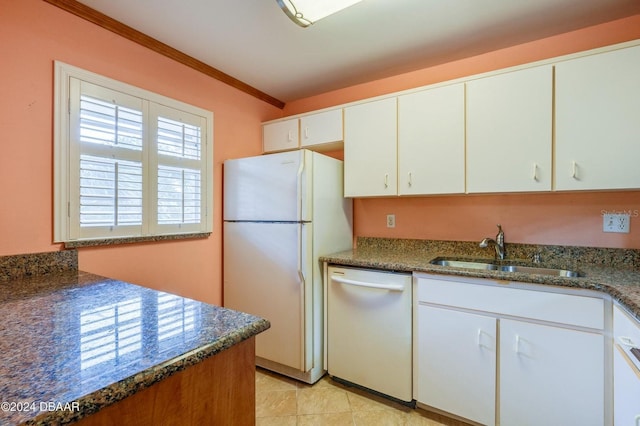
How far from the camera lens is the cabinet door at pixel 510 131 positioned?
63.1 inches

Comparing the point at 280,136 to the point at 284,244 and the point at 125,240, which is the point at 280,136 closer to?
the point at 284,244

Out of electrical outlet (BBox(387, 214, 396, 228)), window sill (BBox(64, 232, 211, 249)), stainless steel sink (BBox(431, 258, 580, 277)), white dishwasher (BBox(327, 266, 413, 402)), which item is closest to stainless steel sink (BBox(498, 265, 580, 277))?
stainless steel sink (BBox(431, 258, 580, 277))

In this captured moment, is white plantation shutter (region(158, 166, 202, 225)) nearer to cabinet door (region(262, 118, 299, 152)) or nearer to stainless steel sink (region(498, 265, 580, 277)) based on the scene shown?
cabinet door (region(262, 118, 299, 152))

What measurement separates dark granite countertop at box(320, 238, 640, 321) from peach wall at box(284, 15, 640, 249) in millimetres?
58

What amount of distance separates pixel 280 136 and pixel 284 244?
42.4 inches

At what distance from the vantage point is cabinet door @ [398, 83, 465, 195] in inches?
71.6

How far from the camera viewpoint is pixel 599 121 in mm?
1488

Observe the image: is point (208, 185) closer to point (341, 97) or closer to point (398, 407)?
point (341, 97)

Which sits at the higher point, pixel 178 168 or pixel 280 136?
pixel 280 136

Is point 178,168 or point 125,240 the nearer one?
point 125,240

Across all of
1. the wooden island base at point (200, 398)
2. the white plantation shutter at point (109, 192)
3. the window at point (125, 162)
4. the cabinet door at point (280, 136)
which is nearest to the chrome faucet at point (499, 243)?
the cabinet door at point (280, 136)

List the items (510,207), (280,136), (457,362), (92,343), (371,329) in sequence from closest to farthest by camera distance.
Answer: (92,343)
(457,362)
(371,329)
(510,207)
(280,136)

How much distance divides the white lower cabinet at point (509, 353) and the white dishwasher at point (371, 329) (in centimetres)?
8

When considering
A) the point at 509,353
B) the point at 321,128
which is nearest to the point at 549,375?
the point at 509,353
